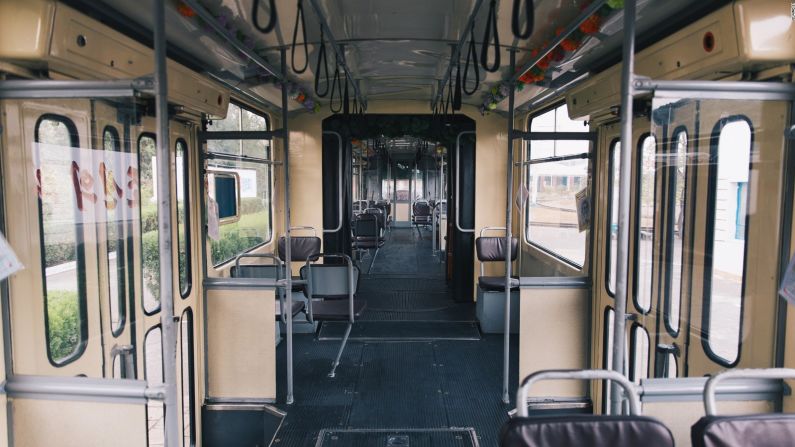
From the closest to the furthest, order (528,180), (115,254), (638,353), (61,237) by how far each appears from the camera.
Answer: (61,237) < (115,254) < (638,353) < (528,180)

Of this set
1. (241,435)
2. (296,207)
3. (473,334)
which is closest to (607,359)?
(473,334)

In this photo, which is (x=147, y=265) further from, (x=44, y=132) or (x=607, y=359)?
(x=607, y=359)

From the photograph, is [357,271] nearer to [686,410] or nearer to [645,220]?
[645,220]

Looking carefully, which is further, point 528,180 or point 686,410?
point 528,180

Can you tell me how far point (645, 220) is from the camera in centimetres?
292

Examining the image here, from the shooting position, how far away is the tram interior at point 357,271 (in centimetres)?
177

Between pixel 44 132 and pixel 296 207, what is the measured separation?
14.5 ft

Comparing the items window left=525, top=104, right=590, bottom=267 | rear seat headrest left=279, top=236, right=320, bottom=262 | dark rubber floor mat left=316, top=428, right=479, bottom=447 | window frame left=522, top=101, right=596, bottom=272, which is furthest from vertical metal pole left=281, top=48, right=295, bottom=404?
rear seat headrest left=279, top=236, right=320, bottom=262

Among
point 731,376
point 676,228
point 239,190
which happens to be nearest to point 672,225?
point 676,228

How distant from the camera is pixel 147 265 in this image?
286cm

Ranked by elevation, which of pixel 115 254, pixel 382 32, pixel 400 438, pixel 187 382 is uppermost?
pixel 382 32

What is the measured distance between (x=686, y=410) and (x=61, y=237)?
8.44 feet

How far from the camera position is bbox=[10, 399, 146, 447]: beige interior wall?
1.89 meters

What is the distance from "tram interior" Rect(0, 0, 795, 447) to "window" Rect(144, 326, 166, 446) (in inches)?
0.9
